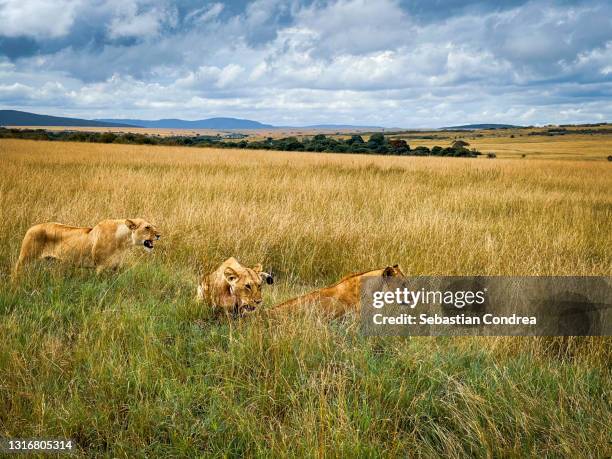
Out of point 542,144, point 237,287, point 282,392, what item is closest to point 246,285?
point 237,287

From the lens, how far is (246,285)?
3.39 meters

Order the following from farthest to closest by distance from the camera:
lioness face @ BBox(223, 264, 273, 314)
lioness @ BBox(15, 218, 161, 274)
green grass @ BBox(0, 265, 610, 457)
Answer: lioness @ BBox(15, 218, 161, 274), lioness face @ BBox(223, 264, 273, 314), green grass @ BBox(0, 265, 610, 457)

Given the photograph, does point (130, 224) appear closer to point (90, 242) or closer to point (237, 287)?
point (90, 242)

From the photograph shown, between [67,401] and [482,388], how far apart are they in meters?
2.35

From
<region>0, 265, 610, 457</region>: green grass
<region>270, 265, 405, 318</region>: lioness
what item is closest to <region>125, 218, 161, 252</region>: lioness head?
<region>0, 265, 610, 457</region>: green grass

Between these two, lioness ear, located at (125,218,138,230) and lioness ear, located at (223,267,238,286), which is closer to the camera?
lioness ear, located at (223,267,238,286)

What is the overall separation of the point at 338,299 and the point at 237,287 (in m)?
0.88

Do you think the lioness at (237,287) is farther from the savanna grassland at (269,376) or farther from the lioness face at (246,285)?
the savanna grassland at (269,376)

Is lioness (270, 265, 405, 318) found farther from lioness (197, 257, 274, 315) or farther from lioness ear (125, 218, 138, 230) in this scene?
lioness ear (125, 218, 138, 230)

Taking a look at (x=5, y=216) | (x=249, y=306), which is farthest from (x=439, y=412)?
(x=5, y=216)

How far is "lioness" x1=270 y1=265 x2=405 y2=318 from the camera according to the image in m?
3.69

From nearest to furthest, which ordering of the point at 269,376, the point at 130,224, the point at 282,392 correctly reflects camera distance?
the point at 282,392 < the point at 269,376 < the point at 130,224

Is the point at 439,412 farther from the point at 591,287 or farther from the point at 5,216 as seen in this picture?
the point at 5,216

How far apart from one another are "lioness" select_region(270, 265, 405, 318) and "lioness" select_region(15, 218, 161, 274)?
1812mm
